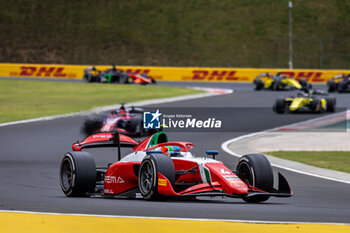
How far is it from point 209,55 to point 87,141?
50967 millimetres

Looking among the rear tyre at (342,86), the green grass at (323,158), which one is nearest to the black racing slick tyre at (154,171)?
the green grass at (323,158)

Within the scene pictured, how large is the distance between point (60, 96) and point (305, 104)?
13.9 meters

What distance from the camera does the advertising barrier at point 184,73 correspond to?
163 feet

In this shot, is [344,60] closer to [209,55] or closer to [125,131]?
[209,55]

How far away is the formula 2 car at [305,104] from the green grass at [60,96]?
7.98 m

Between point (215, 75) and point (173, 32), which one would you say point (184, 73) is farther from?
point (173, 32)

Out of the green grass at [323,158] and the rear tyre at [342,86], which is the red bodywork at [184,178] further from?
the rear tyre at [342,86]

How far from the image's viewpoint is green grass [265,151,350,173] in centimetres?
1560

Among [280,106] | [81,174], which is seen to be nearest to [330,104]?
[280,106]

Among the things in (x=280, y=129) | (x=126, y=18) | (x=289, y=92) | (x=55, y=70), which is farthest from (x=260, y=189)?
(x=126, y=18)

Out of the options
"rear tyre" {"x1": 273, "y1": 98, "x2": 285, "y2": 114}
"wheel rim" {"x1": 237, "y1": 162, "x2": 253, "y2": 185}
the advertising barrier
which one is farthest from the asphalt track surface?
the advertising barrier

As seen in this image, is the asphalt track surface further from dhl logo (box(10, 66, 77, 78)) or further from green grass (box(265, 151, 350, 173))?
dhl logo (box(10, 66, 77, 78))

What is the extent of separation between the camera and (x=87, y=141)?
11.9 meters

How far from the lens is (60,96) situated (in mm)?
38375
